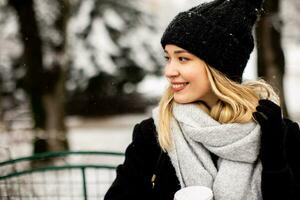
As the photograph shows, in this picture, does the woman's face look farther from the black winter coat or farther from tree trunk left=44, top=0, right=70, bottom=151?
tree trunk left=44, top=0, right=70, bottom=151

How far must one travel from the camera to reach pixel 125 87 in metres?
12.5

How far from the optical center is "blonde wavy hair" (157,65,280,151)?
2.42 m

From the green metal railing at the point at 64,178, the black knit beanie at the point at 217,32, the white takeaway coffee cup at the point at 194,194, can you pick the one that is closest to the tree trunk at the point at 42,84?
the green metal railing at the point at 64,178

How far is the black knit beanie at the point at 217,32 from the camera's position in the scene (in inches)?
93.0

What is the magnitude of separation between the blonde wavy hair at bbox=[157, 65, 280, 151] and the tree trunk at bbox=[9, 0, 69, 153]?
17.9 feet

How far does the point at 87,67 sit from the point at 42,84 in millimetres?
3811

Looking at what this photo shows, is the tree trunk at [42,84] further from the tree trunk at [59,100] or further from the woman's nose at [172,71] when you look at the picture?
the woman's nose at [172,71]

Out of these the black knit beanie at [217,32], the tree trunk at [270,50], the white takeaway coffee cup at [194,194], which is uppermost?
the tree trunk at [270,50]

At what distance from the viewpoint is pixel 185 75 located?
7.73ft

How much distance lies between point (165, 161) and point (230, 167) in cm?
33

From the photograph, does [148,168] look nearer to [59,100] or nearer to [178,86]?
[178,86]

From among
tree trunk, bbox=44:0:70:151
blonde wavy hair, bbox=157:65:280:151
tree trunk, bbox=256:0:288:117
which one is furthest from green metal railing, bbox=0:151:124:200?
tree trunk, bbox=256:0:288:117

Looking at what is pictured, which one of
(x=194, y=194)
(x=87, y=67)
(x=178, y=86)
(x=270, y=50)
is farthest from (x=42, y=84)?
(x=194, y=194)

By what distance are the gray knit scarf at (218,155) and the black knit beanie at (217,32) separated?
287 mm
